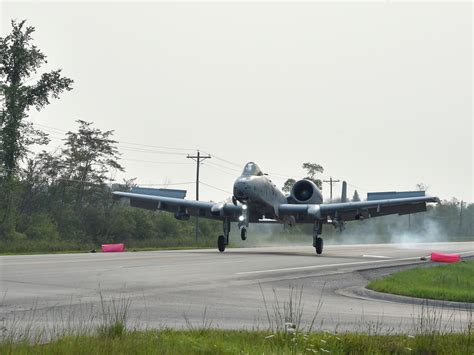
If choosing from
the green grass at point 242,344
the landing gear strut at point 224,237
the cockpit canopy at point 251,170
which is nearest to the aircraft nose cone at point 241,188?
the cockpit canopy at point 251,170

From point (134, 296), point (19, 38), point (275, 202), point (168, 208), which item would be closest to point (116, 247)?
point (168, 208)

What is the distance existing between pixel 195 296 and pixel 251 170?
65.7 ft

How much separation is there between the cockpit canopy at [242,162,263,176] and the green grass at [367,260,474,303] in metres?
13.7

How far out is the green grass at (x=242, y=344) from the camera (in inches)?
288

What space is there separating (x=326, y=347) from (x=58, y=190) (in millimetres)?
60930

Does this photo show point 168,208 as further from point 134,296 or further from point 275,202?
point 134,296

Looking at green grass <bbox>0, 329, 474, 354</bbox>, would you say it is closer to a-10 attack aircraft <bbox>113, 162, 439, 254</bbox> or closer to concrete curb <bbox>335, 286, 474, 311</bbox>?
concrete curb <bbox>335, 286, 474, 311</bbox>

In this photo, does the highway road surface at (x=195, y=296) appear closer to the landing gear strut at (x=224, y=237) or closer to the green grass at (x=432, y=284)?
the green grass at (x=432, y=284)

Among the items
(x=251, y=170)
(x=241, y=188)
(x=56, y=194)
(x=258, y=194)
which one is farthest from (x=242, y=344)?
(x=56, y=194)

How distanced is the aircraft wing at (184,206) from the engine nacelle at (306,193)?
459 cm

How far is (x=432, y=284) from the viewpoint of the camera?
57.7 ft

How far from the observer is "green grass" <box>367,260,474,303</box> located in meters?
15.2

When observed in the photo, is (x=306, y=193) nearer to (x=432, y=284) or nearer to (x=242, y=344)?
(x=432, y=284)

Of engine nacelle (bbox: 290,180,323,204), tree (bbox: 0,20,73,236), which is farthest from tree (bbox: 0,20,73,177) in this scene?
engine nacelle (bbox: 290,180,323,204)
